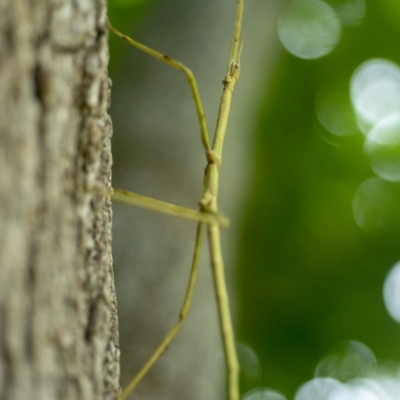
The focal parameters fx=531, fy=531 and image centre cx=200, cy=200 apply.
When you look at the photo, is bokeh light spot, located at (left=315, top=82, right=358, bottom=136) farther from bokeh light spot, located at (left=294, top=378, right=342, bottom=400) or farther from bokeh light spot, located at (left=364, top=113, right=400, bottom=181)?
bokeh light spot, located at (left=294, top=378, right=342, bottom=400)

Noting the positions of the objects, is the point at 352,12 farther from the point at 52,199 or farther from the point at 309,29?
the point at 52,199

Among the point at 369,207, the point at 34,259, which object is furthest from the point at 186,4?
the point at 34,259

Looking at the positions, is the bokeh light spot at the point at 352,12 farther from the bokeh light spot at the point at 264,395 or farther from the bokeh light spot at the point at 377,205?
the bokeh light spot at the point at 264,395

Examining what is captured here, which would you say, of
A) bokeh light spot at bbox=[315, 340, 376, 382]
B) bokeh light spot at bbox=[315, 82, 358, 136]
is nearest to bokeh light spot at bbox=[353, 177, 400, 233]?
bokeh light spot at bbox=[315, 82, 358, 136]

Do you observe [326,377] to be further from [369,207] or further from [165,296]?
[165,296]

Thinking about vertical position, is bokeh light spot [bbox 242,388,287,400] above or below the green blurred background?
below
